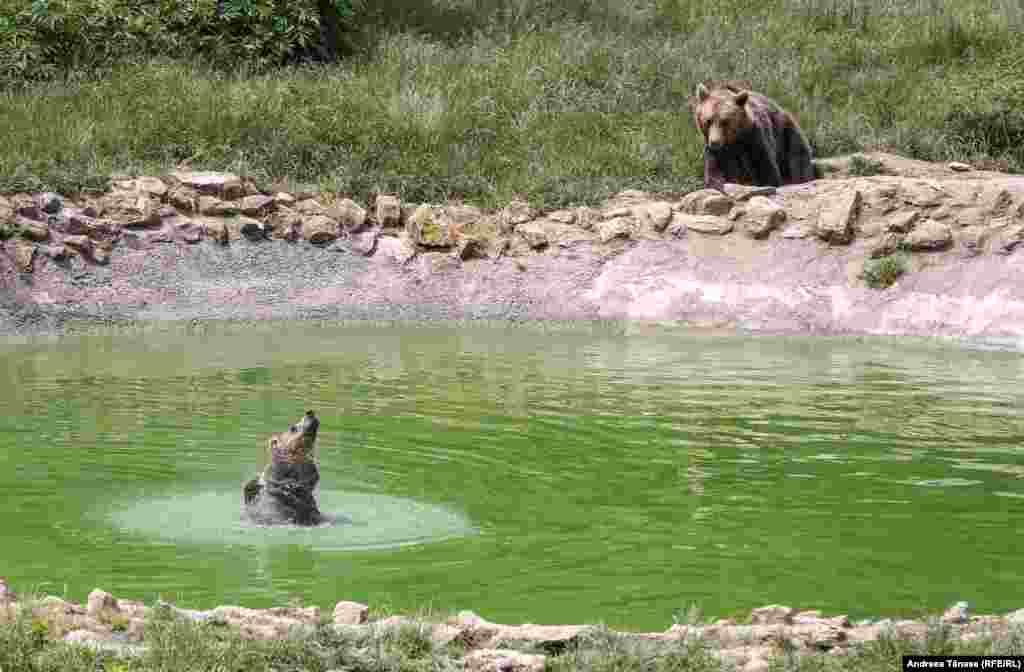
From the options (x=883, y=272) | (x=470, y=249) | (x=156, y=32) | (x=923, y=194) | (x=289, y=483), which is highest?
(x=156, y=32)

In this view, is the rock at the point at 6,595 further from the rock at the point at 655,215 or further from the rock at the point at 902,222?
the rock at the point at 902,222

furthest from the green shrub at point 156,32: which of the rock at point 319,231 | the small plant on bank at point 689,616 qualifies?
the small plant on bank at point 689,616

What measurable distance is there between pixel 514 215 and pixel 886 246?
445cm

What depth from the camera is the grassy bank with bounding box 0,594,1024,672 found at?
18.6 feet

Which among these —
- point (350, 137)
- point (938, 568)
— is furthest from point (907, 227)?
point (938, 568)

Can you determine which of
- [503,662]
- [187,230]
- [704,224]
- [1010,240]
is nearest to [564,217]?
[704,224]

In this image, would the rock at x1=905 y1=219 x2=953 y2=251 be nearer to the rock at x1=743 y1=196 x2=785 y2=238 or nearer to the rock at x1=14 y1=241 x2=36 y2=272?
the rock at x1=743 y1=196 x2=785 y2=238

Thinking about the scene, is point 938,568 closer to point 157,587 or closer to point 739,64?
point 157,587

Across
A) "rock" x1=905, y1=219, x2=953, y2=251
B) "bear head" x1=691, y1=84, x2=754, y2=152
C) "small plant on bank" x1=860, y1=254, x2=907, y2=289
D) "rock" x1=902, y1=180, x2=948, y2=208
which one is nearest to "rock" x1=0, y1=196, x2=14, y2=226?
"bear head" x1=691, y1=84, x2=754, y2=152

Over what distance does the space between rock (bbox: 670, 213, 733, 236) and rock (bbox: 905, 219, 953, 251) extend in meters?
2.13

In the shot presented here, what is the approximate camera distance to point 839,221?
1961 centimetres

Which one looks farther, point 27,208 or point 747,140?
point 747,140

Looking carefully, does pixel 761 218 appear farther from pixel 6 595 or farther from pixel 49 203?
pixel 6 595

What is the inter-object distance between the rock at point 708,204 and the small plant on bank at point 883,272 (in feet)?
6.57
